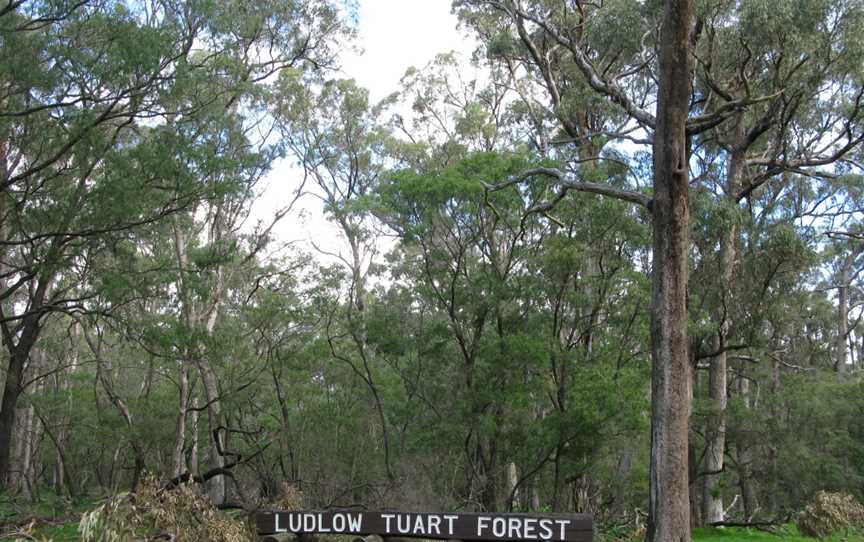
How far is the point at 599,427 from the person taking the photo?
1416 cm

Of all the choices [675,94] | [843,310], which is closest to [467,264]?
[675,94]

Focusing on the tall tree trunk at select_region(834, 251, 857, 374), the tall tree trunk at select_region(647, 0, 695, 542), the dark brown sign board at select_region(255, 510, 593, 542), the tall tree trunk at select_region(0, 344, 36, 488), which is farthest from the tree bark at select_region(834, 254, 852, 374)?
the tall tree trunk at select_region(0, 344, 36, 488)

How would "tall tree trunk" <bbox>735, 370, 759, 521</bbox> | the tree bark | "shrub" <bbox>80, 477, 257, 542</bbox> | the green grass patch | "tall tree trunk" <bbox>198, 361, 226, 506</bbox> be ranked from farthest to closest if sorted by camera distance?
the tree bark
"tall tree trunk" <bbox>198, 361, 226, 506</bbox>
"tall tree trunk" <bbox>735, 370, 759, 521</bbox>
the green grass patch
"shrub" <bbox>80, 477, 257, 542</bbox>

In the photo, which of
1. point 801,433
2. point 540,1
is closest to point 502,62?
point 540,1

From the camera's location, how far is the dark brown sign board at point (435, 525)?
903 cm

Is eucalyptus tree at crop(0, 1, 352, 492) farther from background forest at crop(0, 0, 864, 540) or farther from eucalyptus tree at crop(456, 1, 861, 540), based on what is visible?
eucalyptus tree at crop(456, 1, 861, 540)

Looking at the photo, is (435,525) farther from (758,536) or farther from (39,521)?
(758,536)

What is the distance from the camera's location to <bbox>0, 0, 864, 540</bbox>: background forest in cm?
1225

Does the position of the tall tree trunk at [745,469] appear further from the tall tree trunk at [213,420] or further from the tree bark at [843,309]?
the tree bark at [843,309]

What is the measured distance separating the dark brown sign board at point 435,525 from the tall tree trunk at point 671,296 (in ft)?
3.06

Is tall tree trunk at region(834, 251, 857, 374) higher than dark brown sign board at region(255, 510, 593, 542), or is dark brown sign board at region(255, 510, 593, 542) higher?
tall tree trunk at region(834, 251, 857, 374)

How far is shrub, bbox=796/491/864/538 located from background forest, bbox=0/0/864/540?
245 cm

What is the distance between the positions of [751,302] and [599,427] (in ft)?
14.5

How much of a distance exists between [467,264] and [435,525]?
8067mm
